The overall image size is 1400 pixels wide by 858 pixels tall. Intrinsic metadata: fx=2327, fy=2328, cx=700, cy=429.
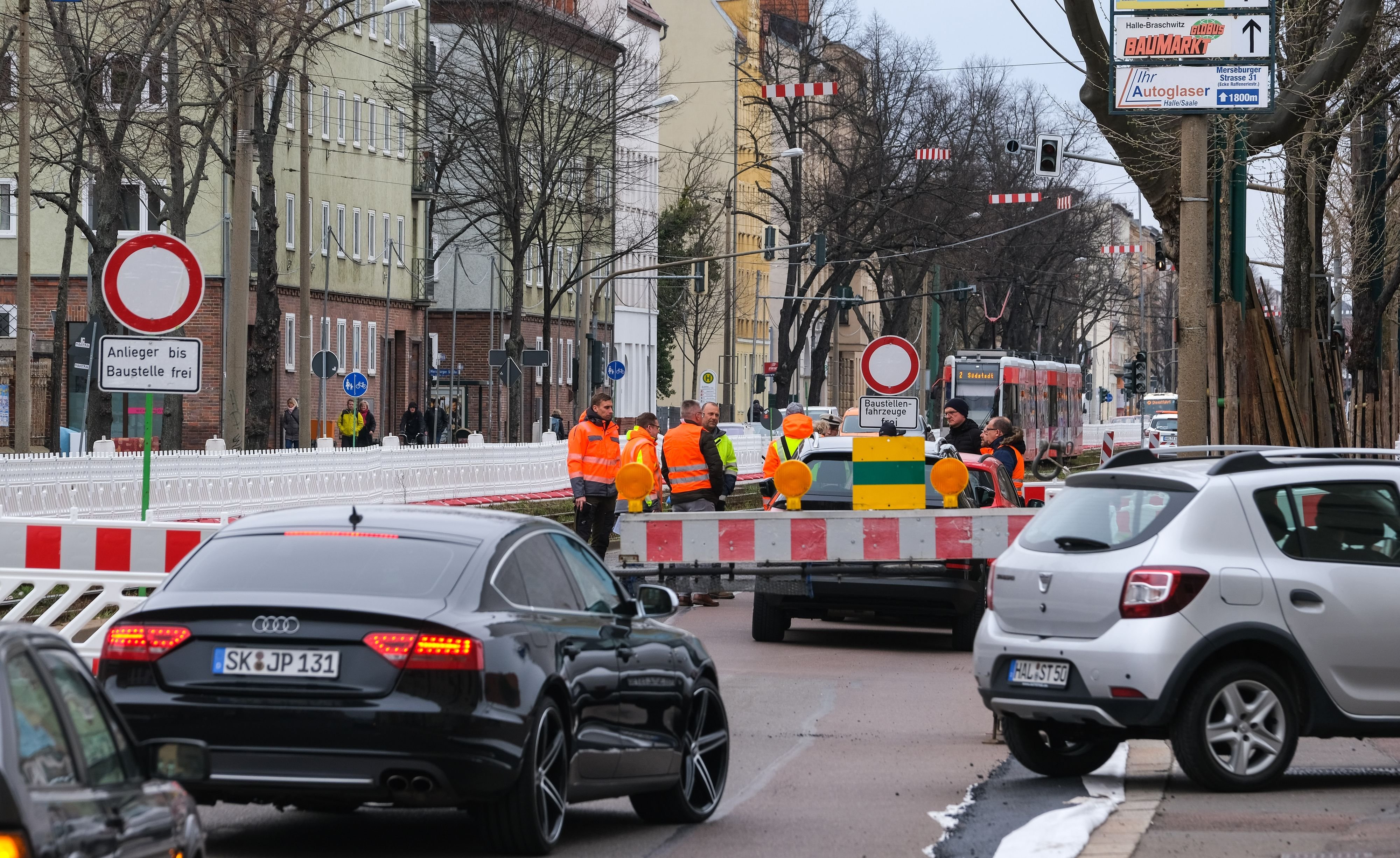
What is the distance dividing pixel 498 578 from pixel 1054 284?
262 ft

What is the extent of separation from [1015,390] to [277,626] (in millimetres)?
56877

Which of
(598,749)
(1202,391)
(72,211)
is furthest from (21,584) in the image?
(72,211)

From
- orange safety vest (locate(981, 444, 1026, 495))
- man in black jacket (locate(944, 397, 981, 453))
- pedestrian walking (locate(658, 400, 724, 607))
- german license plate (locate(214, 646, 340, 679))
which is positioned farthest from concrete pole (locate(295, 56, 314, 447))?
german license plate (locate(214, 646, 340, 679))

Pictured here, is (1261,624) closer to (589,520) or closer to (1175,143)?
(589,520)

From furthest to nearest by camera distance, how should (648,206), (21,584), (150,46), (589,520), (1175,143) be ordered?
(648,206)
(150,46)
(1175,143)
(589,520)
(21,584)

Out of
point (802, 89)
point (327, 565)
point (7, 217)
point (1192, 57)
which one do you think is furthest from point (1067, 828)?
point (7, 217)

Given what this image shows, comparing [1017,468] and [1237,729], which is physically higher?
[1017,468]

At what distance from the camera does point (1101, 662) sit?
10.1 meters

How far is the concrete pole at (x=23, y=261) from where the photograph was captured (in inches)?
1125

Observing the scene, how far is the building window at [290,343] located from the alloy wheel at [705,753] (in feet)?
185

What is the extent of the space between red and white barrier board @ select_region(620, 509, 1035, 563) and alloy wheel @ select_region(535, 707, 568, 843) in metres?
8.26

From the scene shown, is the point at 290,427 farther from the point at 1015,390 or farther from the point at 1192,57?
the point at 1192,57

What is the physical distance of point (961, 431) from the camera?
2320 cm

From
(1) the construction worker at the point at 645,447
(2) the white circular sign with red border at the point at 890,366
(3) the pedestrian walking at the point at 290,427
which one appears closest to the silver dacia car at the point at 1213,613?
(1) the construction worker at the point at 645,447
